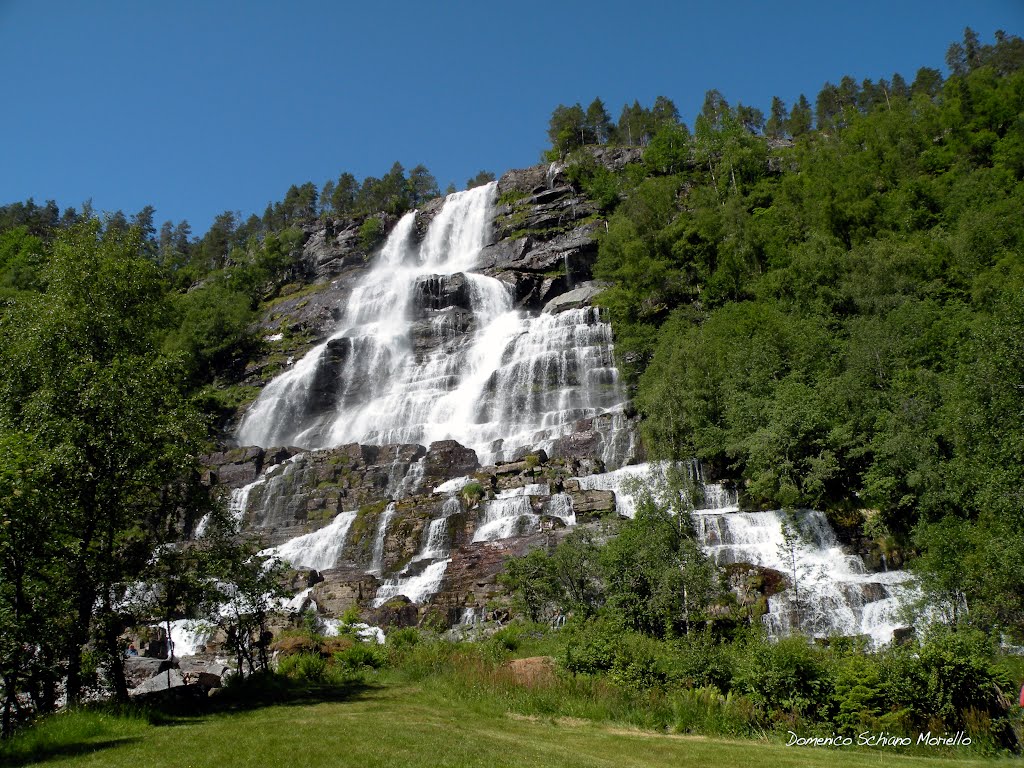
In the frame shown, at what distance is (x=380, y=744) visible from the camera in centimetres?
1041

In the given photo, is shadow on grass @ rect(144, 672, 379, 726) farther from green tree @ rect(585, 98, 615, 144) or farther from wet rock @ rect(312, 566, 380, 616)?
green tree @ rect(585, 98, 615, 144)

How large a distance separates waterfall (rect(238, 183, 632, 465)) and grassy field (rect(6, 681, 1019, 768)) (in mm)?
27835

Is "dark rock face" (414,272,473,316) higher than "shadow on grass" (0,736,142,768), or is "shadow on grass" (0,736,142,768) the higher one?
"dark rock face" (414,272,473,316)

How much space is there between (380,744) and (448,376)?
46.9m

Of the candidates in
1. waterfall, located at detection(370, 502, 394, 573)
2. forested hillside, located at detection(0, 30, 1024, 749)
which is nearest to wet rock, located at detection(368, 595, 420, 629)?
forested hillside, located at detection(0, 30, 1024, 749)

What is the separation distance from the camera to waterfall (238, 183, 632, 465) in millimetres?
48312

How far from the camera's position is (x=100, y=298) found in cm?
1820

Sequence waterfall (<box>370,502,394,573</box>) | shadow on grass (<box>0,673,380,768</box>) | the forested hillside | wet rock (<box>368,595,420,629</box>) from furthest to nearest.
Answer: waterfall (<box>370,502,394,573</box>), wet rock (<box>368,595,420,629</box>), the forested hillside, shadow on grass (<box>0,673,380,768</box>)

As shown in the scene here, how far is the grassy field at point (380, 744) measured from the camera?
9.68m

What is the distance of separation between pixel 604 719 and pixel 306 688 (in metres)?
7.38

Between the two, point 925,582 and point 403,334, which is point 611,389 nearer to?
point 403,334

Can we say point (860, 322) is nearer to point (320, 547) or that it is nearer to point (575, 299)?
point (575, 299)

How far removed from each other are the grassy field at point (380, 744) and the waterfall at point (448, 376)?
27.8 m

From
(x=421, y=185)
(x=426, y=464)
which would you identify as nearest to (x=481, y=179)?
(x=421, y=185)
